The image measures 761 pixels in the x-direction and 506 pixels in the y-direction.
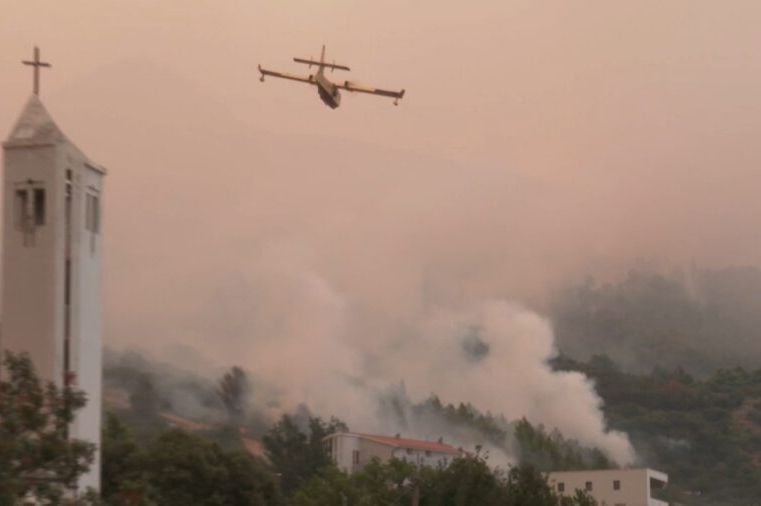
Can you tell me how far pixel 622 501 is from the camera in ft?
416

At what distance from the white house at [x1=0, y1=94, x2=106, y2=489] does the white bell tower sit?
3cm

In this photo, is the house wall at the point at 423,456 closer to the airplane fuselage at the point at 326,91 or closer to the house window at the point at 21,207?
the airplane fuselage at the point at 326,91

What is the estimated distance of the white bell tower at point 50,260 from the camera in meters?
46.7

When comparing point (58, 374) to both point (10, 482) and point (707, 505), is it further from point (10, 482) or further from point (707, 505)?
point (707, 505)

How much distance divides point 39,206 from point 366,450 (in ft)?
257

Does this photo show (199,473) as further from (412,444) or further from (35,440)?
(412,444)

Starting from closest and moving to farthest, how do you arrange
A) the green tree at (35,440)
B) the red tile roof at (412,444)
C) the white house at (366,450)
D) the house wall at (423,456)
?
the green tree at (35,440), the white house at (366,450), the house wall at (423,456), the red tile roof at (412,444)

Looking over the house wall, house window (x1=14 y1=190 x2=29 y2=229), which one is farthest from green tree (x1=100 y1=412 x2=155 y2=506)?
the house wall

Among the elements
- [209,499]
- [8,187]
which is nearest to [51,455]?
[8,187]

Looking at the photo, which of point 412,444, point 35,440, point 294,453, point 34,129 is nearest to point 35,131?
point 34,129

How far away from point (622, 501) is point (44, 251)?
8619 centimetres

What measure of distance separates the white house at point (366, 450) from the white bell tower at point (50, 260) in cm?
7091

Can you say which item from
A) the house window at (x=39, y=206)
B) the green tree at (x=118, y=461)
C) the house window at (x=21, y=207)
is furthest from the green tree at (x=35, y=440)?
the green tree at (x=118, y=461)

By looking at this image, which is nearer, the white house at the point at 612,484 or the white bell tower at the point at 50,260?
the white bell tower at the point at 50,260
